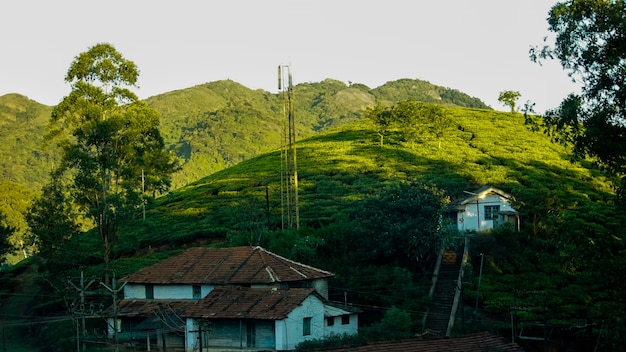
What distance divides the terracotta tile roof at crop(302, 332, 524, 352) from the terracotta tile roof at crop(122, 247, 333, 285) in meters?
13.4

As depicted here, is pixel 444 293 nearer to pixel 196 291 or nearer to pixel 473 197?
pixel 473 197

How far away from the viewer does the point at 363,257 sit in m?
46.9

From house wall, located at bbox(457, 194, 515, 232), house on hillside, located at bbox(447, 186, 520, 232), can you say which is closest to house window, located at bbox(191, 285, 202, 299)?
house on hillside, located at bbox(447, 186, 520, 232)

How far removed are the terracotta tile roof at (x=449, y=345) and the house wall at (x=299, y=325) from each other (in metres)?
9.53

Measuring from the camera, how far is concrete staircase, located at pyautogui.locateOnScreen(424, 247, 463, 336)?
39.5 m

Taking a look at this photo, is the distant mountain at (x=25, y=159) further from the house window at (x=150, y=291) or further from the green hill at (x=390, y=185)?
the house window at (x=150, y=291)

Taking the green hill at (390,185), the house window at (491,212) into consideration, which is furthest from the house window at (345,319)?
the house window at (491,212)

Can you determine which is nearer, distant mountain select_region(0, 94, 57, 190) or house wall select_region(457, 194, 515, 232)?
house wall select_region(457, 194, 515, 232)

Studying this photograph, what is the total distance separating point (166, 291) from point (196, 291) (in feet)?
6.27

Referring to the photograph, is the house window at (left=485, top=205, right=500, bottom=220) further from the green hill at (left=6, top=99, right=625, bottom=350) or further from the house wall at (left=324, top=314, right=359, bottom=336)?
the house wall at (left=324, top=314, right=359, bottom=336)

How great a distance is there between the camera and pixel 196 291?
141 feet

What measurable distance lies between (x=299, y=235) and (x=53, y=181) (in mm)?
15861

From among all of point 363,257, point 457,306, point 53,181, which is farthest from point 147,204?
point 457,306

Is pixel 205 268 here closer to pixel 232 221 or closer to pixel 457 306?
pixel 457 306
